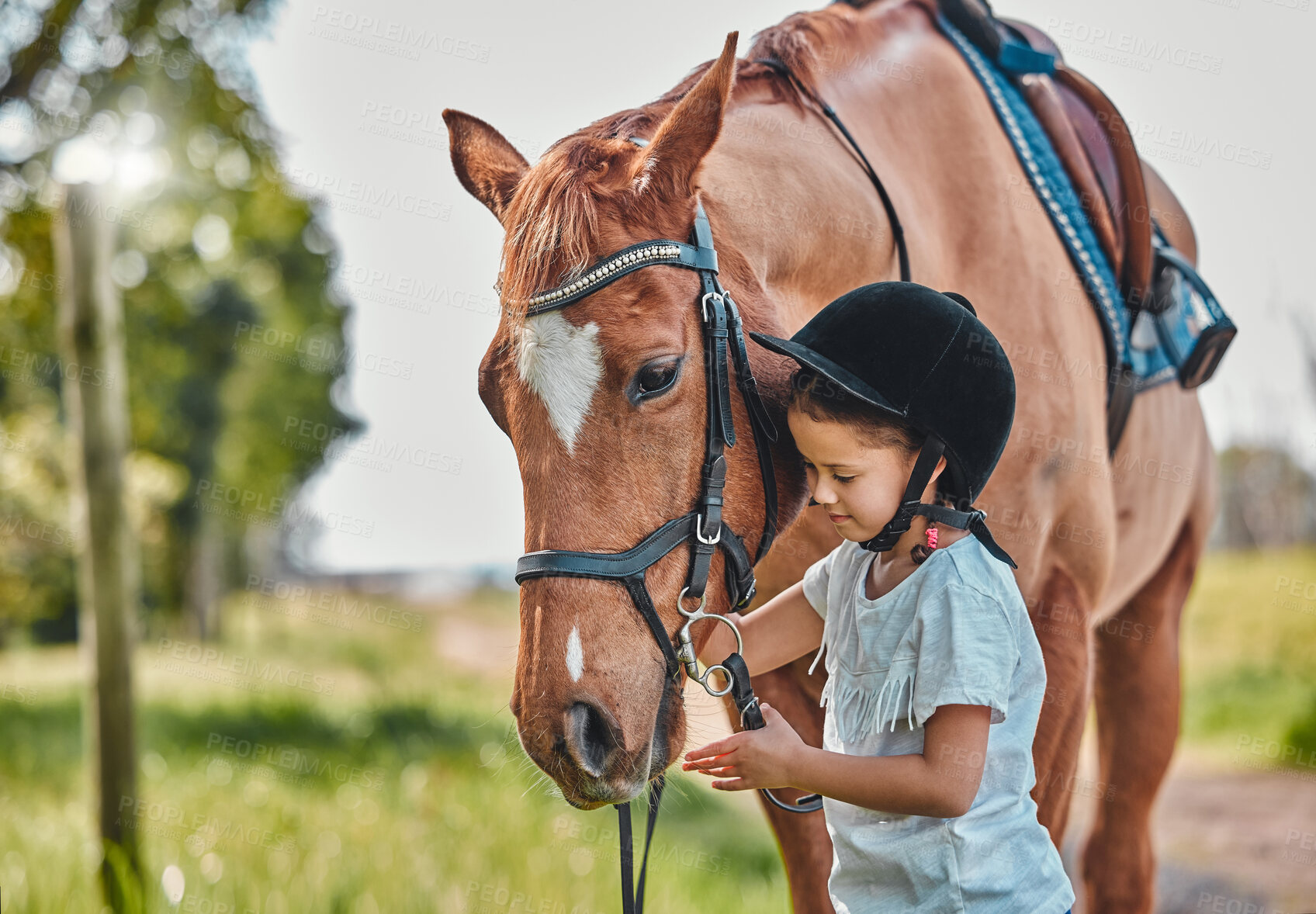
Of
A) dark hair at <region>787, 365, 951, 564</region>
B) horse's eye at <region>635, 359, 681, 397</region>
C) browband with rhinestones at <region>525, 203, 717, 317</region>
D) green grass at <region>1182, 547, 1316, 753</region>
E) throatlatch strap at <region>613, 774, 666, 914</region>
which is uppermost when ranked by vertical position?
browband with rhinestones at <region>525, 203, 717, 317</region>

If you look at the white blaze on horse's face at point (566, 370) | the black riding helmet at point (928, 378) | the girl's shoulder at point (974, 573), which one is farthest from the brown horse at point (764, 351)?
the girl's shoulder at point (974, 573)

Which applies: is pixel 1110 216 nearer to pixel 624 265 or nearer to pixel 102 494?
pixel 624 265

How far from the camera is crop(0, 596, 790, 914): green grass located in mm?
3789

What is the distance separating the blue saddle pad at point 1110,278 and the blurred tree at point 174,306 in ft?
11.6

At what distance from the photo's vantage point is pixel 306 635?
14703 mm

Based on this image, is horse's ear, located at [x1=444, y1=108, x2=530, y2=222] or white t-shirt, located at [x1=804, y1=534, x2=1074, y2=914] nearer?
white t-shirt, located at [x1=804, y1=534, x2=1074, y2=914]

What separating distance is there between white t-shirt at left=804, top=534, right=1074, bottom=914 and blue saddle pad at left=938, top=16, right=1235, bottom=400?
133 centimetres

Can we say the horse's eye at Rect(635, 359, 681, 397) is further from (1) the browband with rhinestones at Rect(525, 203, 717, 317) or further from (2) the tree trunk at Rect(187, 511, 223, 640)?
(2) the tree trunk at Rect(187, 511, 223, 640)

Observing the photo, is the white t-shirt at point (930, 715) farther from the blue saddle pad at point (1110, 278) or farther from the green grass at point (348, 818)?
the blue saddle pad at point (1110, 278)

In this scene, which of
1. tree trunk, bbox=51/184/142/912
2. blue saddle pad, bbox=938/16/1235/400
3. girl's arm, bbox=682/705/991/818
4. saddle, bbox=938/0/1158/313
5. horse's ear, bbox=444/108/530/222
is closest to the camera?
girl's arm, bbox=682/705/991/818

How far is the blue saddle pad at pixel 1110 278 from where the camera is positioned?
2.44 metres

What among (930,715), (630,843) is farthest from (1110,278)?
(630,843)

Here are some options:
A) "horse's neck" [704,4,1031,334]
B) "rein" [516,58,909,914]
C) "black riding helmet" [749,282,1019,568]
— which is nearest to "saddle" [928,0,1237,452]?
"horse's neck" [704,4,1031,334]

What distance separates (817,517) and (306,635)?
14.2m
